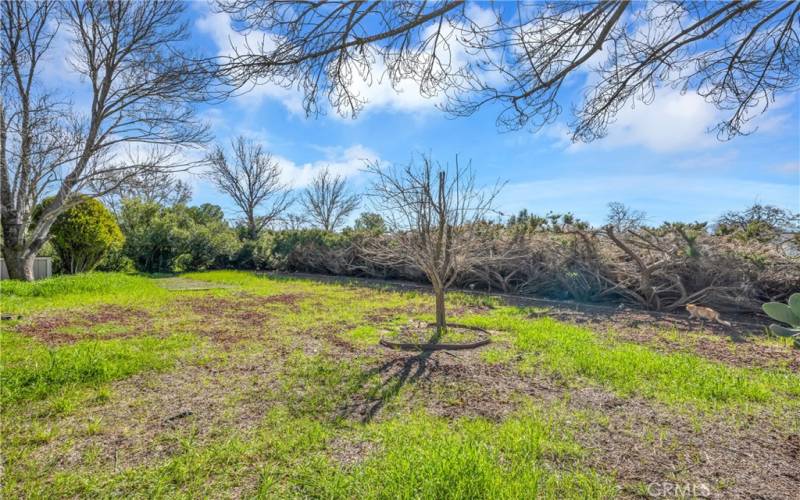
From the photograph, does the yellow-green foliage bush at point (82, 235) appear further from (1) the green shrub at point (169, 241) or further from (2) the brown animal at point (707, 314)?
(2) the brown animal at point (707, 314)

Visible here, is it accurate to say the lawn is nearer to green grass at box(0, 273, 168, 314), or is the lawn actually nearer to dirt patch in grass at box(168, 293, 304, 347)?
dirt patch in grass at box(168, 293, 304, 347)

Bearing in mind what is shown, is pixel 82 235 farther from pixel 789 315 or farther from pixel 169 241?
pixel 789 315

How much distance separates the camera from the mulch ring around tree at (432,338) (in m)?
4.13

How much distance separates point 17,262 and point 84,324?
6793mm

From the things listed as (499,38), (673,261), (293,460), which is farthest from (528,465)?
(673,261)

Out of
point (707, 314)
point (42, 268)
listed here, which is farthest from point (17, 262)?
point (707, 314)

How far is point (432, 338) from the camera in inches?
175

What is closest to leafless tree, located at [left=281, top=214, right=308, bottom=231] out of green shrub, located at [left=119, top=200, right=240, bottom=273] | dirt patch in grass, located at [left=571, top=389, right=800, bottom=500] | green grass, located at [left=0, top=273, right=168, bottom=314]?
green shrub, located at [left=119, top=200, right=240, bottom=273]

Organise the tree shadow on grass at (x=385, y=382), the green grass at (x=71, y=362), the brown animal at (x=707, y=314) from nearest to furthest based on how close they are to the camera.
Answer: the tree shadow on grass at (x=385, y=382), the green grass at (x=71, y=362), the brown animal at (x=707, y=314)

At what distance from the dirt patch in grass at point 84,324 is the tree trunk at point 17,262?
17.9 ft

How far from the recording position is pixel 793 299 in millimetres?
4281

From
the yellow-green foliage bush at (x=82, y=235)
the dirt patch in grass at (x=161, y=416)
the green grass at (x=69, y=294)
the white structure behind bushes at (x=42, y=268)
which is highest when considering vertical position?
the yellow-green foliage bush at (x=82, y=235)

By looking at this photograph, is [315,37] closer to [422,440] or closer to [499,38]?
[499,38]

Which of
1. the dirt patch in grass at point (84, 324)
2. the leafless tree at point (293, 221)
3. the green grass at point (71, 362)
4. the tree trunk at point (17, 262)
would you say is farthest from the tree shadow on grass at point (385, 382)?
the leafless tree at point (293, 221)
